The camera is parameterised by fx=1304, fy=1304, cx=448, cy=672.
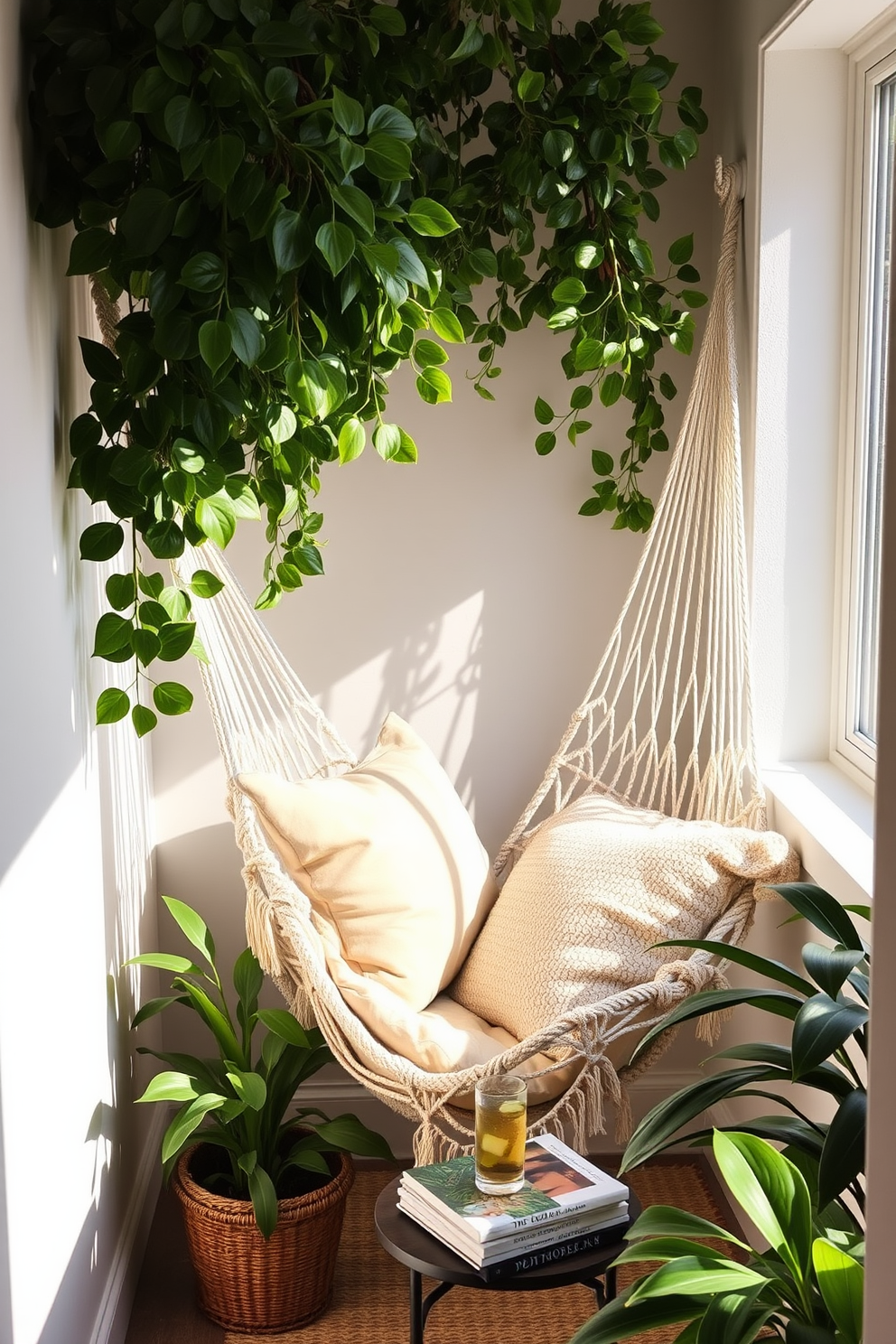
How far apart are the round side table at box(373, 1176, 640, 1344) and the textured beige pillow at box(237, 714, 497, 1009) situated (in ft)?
1.58

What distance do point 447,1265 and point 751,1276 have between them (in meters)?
0.48

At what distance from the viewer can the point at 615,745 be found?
7.84 feet

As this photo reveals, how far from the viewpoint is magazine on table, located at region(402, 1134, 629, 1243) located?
1479 mm

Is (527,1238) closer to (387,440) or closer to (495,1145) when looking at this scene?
(495,1145)

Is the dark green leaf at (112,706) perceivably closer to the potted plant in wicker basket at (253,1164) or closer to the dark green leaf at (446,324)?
the potted plant in wicker basket at (253,1164)

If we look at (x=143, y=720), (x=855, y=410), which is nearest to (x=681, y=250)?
(x=855, y=410)

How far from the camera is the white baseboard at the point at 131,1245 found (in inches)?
74.9

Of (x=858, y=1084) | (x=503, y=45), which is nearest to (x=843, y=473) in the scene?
(x=503, y=45)

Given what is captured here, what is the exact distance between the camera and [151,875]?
2.53m

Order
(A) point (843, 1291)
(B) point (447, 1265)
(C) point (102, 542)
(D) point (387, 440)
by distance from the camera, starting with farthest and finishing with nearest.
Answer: (D) point (387, 440) → (C) point (102, 542) → (B) point (447, 1265) → (A) point (843, 1291)

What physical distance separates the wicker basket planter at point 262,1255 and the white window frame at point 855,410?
1.11 m

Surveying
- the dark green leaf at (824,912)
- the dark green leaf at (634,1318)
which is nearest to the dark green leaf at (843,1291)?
the dark green leaf at (634,1318)

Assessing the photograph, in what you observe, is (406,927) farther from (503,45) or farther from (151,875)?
(503,45)

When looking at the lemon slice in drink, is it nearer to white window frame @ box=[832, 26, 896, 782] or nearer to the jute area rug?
the jute area rug
